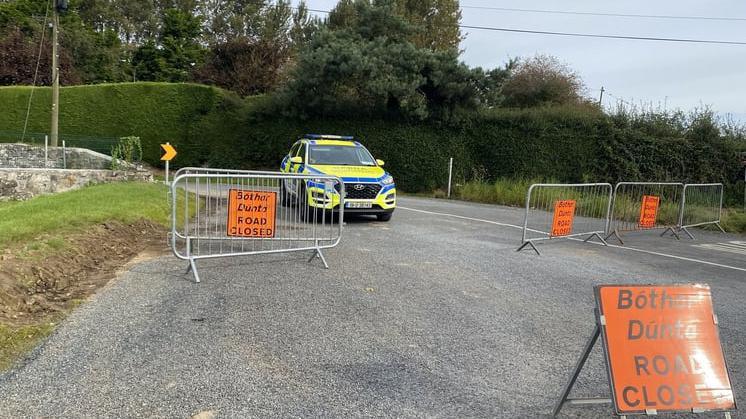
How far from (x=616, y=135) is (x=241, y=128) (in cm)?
1752

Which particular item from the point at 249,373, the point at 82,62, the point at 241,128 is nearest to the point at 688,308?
the point at 249,373

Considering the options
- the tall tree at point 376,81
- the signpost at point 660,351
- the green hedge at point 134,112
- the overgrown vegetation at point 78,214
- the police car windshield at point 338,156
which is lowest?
the overgrown vegetation at point 78,214

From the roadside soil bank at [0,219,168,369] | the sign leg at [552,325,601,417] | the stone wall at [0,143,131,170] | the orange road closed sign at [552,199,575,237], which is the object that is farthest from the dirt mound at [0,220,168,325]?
the stone wall at [0,143,131,170]

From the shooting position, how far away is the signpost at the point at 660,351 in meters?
3.17

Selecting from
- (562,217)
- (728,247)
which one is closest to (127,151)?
(562,217)

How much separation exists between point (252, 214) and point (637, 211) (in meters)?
9.18

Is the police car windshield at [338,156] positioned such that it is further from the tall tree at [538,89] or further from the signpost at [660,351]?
the tall tree at [538,89]

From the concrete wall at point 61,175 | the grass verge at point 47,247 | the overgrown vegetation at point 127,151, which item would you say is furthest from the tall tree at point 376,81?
the grass verge at point 47,247

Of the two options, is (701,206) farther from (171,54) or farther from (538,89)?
(171,54)

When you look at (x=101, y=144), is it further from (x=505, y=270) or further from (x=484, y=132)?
(x=505, y=270)

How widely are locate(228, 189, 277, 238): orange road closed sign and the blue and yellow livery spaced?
2484mm

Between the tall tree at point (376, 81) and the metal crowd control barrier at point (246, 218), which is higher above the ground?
the tall tree at point (376, 81)

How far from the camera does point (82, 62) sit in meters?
42.4

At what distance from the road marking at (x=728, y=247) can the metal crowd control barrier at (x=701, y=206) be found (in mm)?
988
